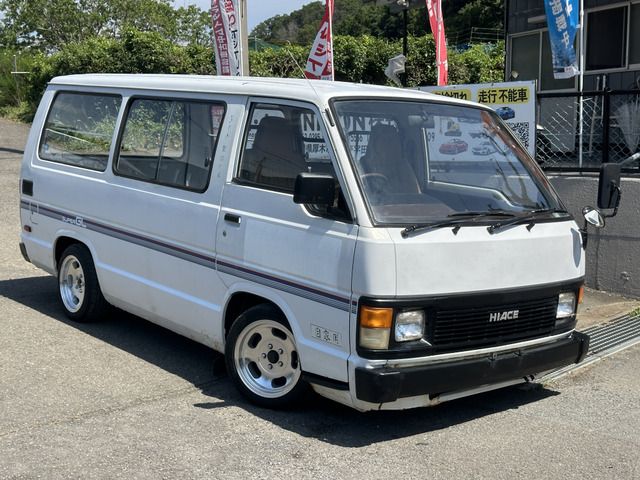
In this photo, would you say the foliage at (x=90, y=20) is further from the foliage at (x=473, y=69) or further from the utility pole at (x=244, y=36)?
the utility pole at (x=244, y=36)

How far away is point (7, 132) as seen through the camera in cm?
2239

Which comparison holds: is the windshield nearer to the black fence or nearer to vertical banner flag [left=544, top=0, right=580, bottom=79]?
the black fence

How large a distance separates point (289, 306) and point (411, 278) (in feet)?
2.68

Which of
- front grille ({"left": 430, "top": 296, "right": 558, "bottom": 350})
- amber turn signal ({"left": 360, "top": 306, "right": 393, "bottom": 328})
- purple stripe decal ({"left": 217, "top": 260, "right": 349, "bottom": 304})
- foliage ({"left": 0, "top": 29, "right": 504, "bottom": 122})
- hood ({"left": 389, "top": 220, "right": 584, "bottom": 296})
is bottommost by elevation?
front grille ({"left": 430, "top": 296, "right": 558, "bottom": 350})

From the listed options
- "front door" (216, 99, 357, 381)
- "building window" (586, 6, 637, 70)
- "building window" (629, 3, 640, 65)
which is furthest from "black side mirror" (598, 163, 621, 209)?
"building window" (586, 6, 637, 70)

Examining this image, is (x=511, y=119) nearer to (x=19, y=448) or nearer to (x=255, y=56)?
(x=19, y=448)

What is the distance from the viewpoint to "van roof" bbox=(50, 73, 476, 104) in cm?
499

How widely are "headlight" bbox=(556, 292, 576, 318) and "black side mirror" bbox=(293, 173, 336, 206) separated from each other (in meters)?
1.68

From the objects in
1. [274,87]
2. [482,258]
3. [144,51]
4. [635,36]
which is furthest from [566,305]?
[144,51]

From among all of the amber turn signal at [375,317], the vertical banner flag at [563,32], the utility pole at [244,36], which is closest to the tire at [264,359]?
the amber turn signal at [375,317]

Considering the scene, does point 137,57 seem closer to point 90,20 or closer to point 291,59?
point 291,59

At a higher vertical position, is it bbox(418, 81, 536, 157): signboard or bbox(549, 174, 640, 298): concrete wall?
bbox(418, 81, 536, 157): signboard

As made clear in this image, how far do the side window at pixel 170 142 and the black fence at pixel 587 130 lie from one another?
4.51 meters

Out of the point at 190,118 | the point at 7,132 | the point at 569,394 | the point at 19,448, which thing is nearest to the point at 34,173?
the point at 190,118
